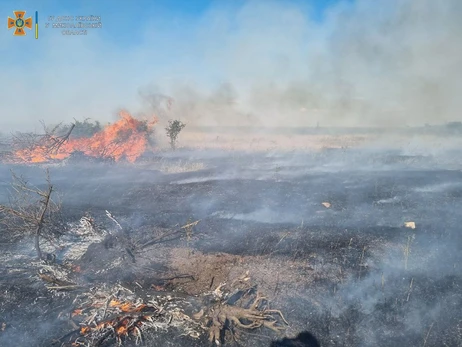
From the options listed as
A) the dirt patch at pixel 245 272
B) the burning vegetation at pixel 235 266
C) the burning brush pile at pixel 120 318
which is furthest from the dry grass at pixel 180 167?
the burning brush pile at pixel 120 318

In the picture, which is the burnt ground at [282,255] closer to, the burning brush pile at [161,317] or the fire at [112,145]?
the burning brush pile at [161,317]

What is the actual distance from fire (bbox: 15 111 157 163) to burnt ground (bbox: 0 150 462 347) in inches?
241

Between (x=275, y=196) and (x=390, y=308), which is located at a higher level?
(x=275, y=196)

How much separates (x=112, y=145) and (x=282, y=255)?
55.0 ft

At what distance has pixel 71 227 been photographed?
9031 millimetres

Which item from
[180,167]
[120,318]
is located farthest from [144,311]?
[180,167]

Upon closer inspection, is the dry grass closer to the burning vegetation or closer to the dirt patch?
the burning vegetation

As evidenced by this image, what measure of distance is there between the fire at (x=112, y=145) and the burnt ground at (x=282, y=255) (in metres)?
6.13

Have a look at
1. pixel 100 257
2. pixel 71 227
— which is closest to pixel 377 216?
pixel 100 257

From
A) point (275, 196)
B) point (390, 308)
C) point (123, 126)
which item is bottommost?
point (390, 308)

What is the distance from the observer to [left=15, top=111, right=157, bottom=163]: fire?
19936mm

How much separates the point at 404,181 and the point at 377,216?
5434mm

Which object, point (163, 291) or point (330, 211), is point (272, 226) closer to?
point (330, 211)

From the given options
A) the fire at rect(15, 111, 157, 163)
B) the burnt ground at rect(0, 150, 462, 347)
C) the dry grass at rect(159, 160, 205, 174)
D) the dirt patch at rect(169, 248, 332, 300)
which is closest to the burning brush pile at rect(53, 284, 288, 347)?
the burnt ground at rect(0, 150, 462, 347)
